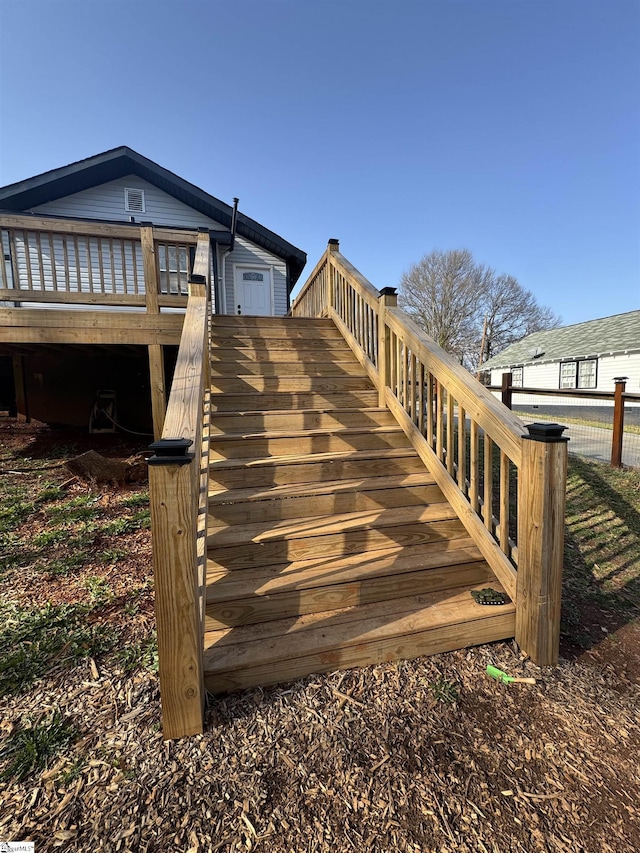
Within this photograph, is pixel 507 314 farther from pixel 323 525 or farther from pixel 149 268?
pixel 323 525

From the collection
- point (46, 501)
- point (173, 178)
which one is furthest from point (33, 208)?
point (46, 501)

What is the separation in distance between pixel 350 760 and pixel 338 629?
55 centimetres

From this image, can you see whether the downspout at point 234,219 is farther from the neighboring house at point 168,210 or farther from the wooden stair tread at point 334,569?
the wooden stair tread at point 334,569

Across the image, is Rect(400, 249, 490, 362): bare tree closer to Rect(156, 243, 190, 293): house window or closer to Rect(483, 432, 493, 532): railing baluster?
Rect(156, 243, 190, 293): house window

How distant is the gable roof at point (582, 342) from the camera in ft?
51.3

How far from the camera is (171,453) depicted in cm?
140

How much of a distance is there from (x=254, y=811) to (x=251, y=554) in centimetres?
110

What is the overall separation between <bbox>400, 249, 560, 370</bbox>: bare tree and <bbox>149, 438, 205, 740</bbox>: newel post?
90.8 feet

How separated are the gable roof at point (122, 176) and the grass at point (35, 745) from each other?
9.86 m

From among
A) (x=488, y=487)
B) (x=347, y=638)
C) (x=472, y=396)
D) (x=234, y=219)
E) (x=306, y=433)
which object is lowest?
(x=347, y=638)

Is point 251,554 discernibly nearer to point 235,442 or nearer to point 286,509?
point 286,509

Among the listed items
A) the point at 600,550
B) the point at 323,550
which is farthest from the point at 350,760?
the point at 600,550

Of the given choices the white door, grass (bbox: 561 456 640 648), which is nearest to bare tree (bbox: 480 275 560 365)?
the white door

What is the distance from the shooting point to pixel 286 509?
2.47 m
